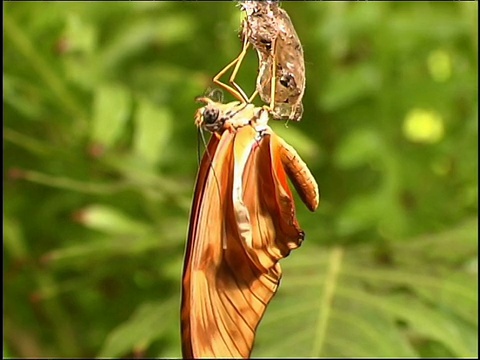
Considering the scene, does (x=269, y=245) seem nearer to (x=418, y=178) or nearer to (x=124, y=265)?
(x=124, y=265)

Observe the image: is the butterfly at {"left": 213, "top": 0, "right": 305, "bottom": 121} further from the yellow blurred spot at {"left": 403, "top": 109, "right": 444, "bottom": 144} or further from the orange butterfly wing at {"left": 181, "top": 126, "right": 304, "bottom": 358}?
the yellow blurred spot at {"left": 403, "top": 109, "right": 444, "bottom": 144}

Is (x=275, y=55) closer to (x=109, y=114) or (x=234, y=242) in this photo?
(x=234, y=242)

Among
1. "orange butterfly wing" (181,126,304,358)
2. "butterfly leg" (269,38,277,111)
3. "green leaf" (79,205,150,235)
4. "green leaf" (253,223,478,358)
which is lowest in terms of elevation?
"orange butterfly wing" (181,126,304,358)

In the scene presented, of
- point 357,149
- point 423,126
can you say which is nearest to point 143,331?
point 357,149

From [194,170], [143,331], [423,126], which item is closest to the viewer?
[143,331]

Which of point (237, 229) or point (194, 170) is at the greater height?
point (194, 170)

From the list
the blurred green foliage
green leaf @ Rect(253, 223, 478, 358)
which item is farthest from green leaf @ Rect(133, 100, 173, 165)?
green leaf @ Rect(253, 223, 478, 358)

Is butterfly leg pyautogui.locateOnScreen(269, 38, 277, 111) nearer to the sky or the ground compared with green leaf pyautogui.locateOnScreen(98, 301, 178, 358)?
nearer to the ground
